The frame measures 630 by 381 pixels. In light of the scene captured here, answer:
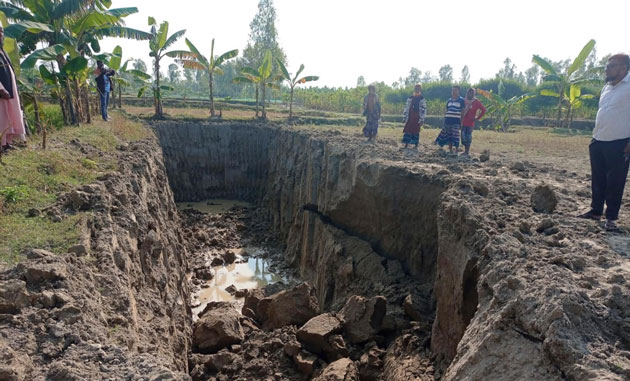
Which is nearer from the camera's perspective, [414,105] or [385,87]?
[414,105]

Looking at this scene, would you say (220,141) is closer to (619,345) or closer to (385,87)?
(619,345)

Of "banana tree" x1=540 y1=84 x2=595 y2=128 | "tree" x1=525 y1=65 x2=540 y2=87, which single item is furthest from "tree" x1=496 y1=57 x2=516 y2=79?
"banana tree" x1=540 y1=84 x2=595 y2=128

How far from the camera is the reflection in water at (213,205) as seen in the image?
17.5m

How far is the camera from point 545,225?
16.6 ft

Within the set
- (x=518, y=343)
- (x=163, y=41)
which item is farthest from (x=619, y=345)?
(x=163, y=41)

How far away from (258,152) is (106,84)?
23.9ft

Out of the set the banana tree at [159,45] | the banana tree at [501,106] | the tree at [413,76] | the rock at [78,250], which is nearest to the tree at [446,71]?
the tree at [413,76]

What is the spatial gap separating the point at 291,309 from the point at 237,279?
4.39 m

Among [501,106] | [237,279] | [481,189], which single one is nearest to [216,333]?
[237,279]

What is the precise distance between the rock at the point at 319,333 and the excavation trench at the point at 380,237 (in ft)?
2.58

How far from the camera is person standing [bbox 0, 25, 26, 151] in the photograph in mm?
6403

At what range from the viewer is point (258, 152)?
19.3 metres

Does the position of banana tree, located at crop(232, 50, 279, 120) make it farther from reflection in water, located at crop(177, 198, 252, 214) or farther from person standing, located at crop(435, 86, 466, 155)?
person standing, located at crop(435, 86, 466, 155)

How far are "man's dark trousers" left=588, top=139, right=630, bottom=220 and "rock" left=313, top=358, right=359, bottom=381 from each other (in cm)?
404
